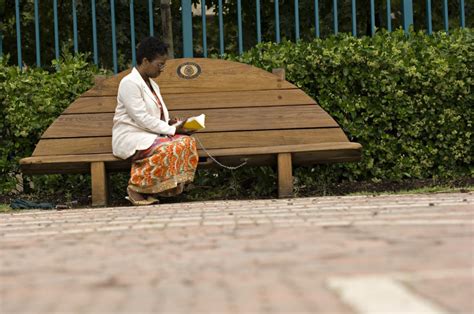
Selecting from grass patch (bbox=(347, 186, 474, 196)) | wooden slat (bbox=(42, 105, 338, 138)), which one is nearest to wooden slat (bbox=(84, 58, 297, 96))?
wooden slat (bbox=(42, 105, 338, 138))

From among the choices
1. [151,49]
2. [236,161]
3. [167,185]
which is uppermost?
[151,49]

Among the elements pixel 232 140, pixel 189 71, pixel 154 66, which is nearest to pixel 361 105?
pixel 232 140

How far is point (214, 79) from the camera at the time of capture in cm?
866

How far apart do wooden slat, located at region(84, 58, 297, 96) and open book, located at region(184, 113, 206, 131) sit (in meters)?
0.70

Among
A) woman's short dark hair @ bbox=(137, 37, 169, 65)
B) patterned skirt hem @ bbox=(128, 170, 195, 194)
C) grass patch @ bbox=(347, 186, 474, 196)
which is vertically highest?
woman's short dark hair @ bbox=(137, 37, 169, 65)

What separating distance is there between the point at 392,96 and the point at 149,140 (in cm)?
223

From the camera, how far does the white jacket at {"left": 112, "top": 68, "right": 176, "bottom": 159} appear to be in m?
7.96

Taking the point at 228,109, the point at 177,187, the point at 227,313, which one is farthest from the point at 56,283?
the point at 228,109

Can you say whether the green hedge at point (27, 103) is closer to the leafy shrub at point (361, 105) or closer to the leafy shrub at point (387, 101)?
the leafy shrub at point (361, 105)

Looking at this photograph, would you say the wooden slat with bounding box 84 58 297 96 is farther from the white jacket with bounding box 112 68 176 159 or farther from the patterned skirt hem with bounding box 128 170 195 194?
the patterned skirt hem with bounding box 128 170 195 194

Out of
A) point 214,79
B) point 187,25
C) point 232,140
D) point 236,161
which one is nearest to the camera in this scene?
point 236,161

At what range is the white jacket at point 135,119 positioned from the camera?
796cm

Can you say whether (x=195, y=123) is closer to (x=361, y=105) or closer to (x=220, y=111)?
(x=220, y=111)

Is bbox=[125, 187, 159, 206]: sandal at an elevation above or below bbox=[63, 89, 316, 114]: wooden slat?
below
